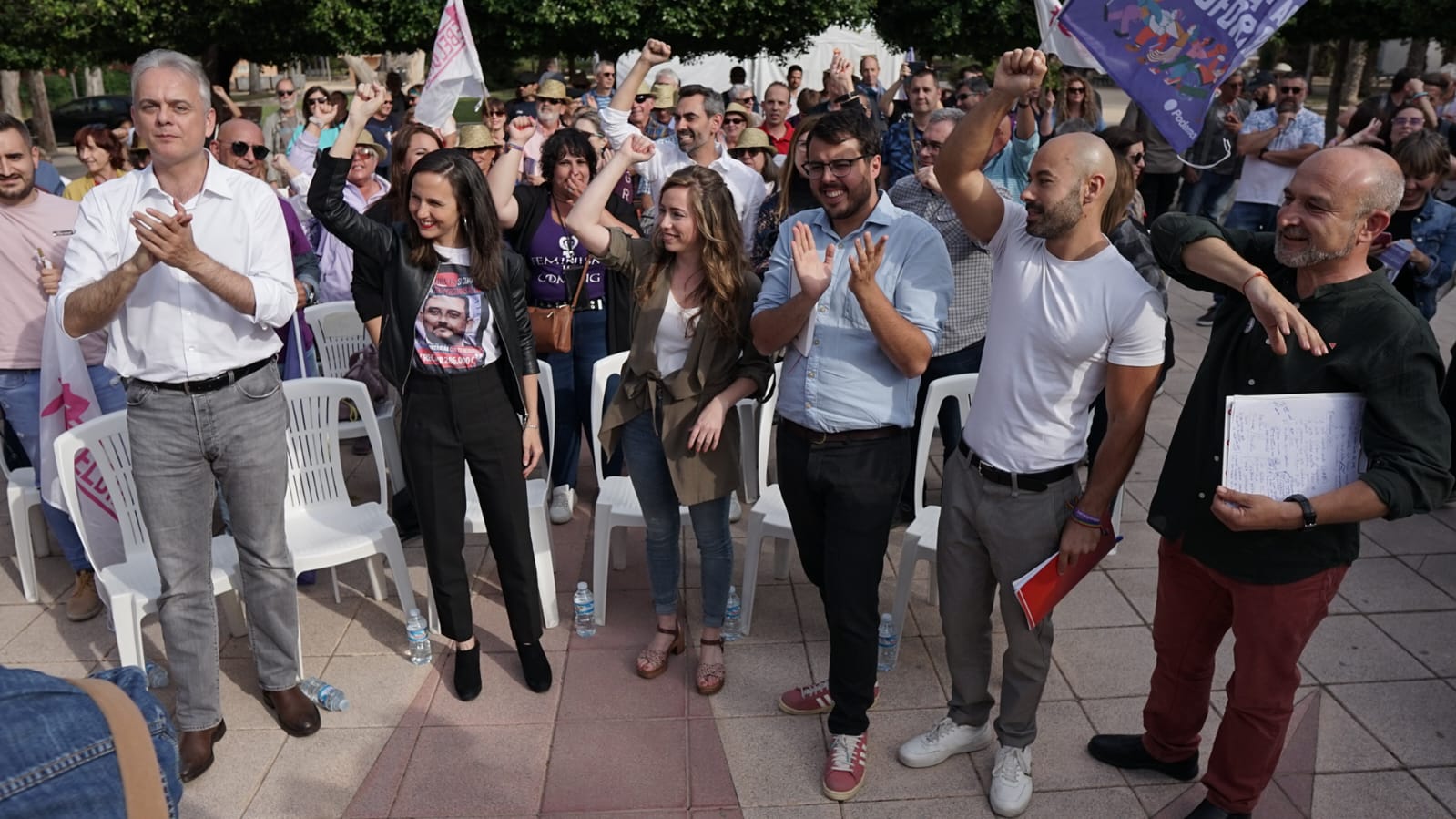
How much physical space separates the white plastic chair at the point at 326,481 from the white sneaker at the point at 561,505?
1.05m

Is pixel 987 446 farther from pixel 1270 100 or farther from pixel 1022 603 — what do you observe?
pixel 1270 100

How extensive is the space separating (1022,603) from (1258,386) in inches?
33.4

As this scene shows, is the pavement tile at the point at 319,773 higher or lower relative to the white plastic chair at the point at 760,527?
lower

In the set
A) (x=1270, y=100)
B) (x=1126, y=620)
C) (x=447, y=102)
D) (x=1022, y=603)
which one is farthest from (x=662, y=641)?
(x=1270, y=100)

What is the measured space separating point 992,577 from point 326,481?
2724 millimetres

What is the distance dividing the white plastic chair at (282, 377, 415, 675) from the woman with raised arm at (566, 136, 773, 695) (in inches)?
40.9

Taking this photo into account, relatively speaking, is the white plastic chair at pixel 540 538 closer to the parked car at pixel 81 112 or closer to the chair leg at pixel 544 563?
the chair leg at pixel 544 563

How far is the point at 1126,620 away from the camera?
166 inches

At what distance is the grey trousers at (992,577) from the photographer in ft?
9.78

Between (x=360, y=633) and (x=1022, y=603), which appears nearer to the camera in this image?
(x=1022, y=603)

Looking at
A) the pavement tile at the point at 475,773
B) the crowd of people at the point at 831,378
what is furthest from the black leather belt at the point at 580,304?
the pavement tile at the point at 475,773

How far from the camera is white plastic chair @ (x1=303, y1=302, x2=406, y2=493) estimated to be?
17.3ft

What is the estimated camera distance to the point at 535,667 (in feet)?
12.7

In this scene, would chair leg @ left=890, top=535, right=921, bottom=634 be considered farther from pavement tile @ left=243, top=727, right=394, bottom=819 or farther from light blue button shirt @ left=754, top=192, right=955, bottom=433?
pavement tile @ left=243, top=727, right=394, bottom=819
